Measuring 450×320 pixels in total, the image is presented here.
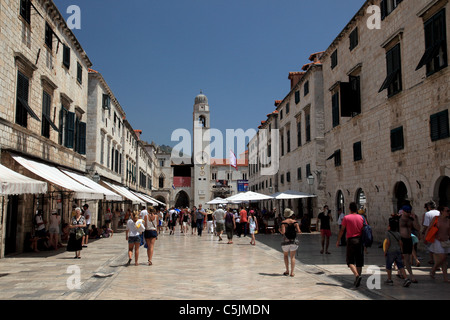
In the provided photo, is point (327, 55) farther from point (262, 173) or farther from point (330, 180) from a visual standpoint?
point (262, 173)

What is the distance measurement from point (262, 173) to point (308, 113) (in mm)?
16801

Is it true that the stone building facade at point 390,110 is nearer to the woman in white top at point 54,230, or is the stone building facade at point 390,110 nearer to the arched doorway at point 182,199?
the woman in white top at point 54,230

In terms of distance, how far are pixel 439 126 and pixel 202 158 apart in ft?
204

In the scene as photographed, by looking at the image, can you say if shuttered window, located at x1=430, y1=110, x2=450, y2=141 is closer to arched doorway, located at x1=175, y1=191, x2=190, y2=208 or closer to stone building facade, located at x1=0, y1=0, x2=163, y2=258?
stone building facade, located at x1=0, y1=0, x2=163, y2=258

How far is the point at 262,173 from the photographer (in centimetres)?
4209

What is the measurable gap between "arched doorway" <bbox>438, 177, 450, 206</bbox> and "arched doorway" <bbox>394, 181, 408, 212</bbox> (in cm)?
235

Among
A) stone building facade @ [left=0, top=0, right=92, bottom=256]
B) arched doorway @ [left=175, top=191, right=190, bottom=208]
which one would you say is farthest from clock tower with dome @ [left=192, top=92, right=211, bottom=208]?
stone building facade @ [left=0, top=0, right=92, bottom=256]

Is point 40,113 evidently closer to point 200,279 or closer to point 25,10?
point 25,10

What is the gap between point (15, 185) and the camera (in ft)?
30.0

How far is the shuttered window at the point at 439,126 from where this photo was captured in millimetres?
12086

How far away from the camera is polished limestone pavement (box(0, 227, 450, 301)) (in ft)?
23.0

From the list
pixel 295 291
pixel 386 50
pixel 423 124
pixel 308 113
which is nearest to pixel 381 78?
pixel 386 50

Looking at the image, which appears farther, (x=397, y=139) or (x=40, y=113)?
(x=397, y=139)

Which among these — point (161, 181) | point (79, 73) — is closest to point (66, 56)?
point (79, 73)
